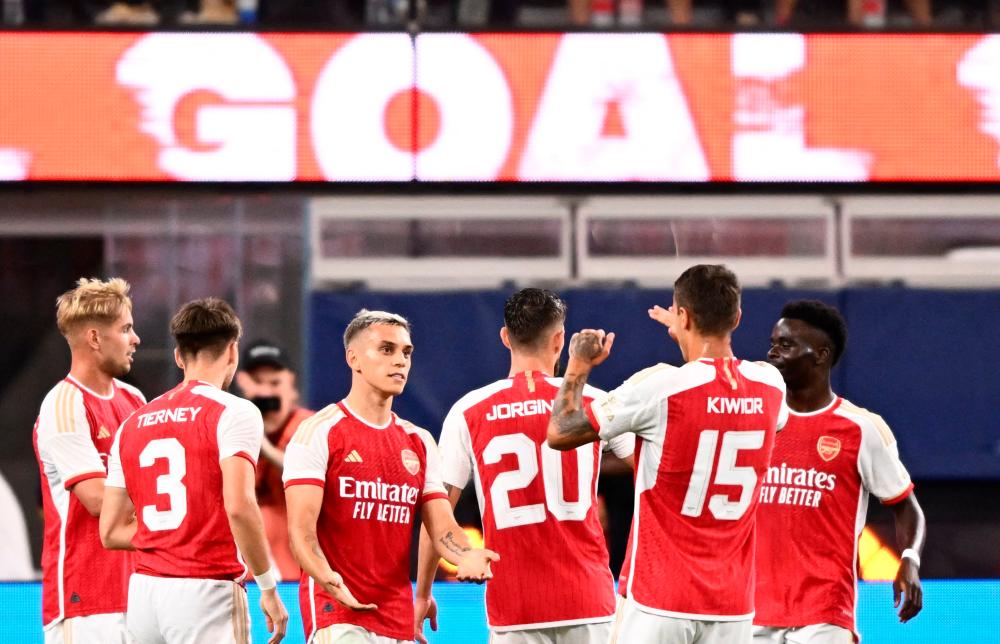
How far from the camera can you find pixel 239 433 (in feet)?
15.9

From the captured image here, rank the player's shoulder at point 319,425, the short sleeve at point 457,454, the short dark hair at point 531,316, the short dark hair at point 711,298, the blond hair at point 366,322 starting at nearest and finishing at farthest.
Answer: the short dark hair at point 711,298 < the player's shoulder at point 319,425 < the blond hair at point 366,322 < the short dark hair at point 531,316 < the short sleeve at point 457,454

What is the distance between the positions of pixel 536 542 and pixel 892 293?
5.19m

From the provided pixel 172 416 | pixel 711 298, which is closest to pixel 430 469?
pixel 172 416

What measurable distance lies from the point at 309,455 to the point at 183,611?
2.32 feet

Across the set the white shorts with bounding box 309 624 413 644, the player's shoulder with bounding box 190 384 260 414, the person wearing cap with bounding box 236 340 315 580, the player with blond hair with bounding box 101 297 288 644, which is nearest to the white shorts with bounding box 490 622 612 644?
the white shorts with bounding box 309 624 413 644

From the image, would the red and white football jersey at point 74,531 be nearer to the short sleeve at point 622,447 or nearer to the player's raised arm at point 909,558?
the short sleeve at point 622,447

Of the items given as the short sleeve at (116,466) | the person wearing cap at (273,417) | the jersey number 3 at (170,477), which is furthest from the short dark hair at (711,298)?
the person wearing cap at (273,417)

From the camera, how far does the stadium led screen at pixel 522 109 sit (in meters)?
9.31

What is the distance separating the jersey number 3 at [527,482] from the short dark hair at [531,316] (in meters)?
0.37

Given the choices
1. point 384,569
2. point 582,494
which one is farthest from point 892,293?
point 384,569

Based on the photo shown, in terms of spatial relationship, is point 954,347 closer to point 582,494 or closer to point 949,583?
point 949,583

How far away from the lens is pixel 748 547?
15.5 feet

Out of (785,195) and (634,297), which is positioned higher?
(785,195)

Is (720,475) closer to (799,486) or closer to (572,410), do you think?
(572,410)
